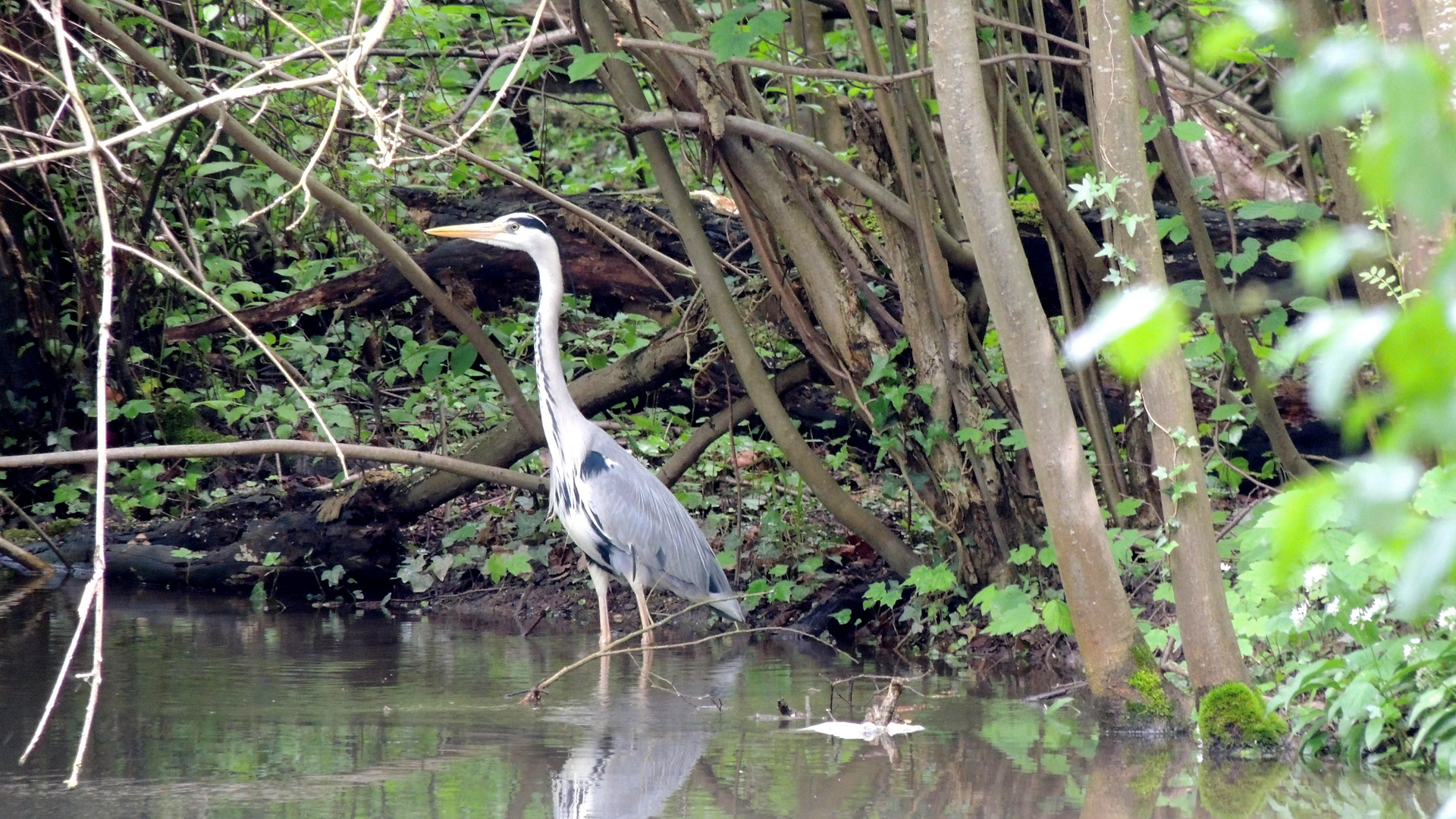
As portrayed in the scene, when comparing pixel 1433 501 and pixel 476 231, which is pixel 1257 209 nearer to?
pixel 1433 501

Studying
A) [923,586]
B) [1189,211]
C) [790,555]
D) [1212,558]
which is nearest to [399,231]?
[790,555]

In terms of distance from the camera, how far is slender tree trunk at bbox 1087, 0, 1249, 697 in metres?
3.83

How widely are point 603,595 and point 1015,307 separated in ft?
10.1

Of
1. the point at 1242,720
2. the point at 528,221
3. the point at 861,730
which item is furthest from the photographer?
the point at 528,221

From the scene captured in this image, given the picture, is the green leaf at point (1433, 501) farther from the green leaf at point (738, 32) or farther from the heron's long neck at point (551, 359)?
the heron's long neck at point (551, 359)

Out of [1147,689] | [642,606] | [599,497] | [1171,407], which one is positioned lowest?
[1147,689]

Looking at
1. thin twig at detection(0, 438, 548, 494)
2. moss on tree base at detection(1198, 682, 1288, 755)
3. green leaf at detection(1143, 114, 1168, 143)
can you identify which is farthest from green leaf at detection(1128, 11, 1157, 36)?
thin twig at detection(0, 438, 548, 494)

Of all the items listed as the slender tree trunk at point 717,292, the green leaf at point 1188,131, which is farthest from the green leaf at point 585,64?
the green leaf at point 1188,131

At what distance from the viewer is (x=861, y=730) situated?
4.23 metres

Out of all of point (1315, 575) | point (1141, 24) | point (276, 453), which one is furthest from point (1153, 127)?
point (276, 453)

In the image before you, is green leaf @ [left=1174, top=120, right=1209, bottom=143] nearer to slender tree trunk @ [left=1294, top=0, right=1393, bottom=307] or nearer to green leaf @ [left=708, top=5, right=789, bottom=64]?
slender tree trunk @ [left=1294, top=0, right=1393, bottom=307]

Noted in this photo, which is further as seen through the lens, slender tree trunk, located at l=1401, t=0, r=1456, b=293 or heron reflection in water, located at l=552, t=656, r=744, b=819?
heron reflection in water, located at l=552, t=656, r=744, b=819

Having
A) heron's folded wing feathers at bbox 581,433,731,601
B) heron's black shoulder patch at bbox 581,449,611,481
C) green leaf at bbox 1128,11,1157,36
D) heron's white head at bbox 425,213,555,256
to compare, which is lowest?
heron's folded wing feathers at bbox 581,433,731,601

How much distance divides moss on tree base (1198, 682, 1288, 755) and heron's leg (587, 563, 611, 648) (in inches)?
112
